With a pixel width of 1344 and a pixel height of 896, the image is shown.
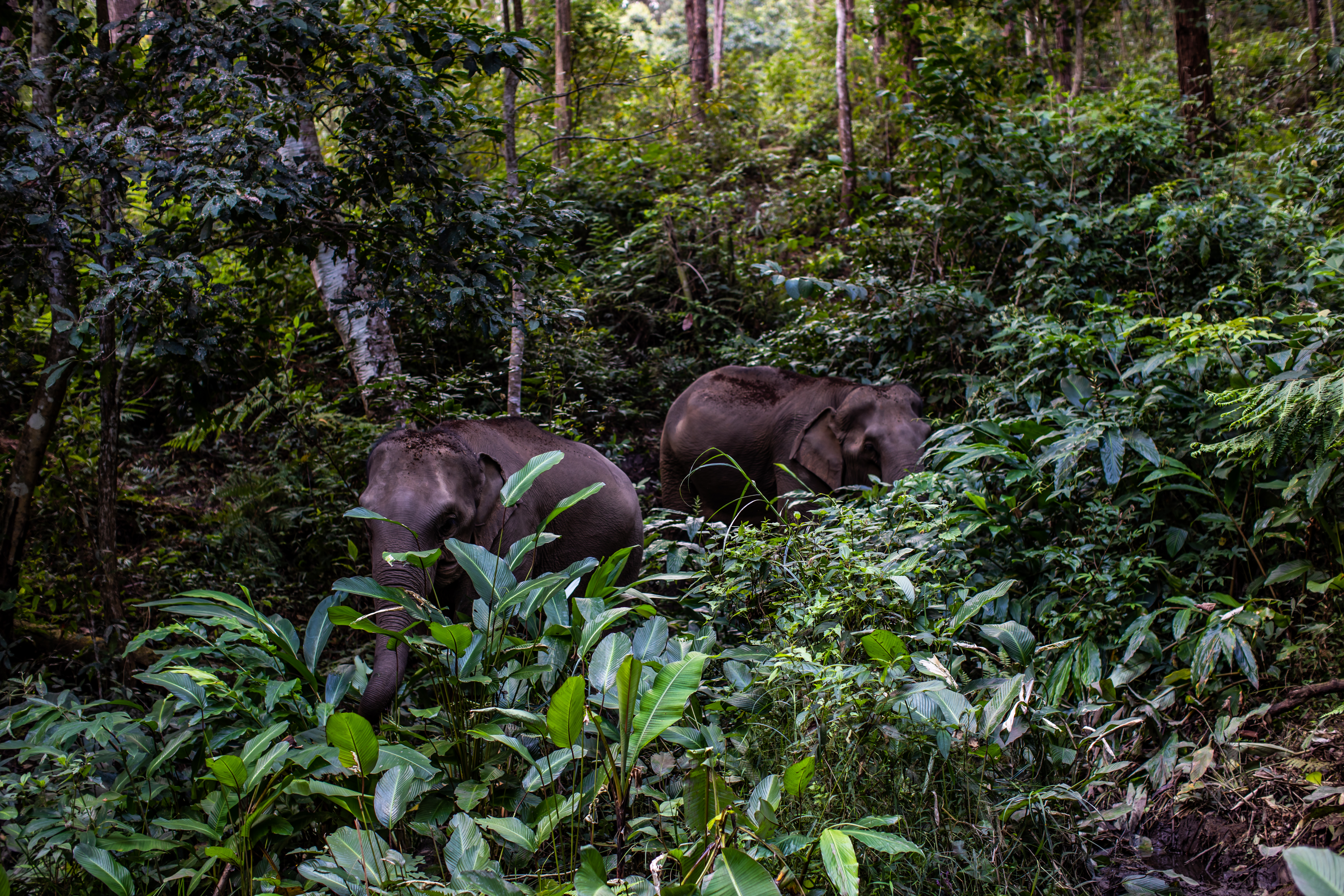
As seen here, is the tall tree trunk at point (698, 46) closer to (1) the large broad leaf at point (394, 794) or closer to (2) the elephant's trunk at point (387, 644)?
(2) the elephant's trunk at point (387, 644)

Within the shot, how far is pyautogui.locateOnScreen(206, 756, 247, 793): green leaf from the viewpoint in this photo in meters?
2.25

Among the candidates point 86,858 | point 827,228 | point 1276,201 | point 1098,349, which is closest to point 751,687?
point 86,858

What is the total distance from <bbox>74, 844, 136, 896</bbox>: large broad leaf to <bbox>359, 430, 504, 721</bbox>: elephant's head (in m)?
1.62

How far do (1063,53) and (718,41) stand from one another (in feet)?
28.5

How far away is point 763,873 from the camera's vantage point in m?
1.82

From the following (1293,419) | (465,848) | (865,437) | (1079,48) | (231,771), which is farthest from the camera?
(1079,48)

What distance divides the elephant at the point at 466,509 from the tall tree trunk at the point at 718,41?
486 inches

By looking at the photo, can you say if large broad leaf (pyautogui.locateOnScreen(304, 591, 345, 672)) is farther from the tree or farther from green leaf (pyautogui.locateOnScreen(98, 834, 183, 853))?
the tree

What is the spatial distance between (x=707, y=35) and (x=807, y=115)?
84.7 inches

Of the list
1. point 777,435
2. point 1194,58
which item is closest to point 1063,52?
point 1194,58

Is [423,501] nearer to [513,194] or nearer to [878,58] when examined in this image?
[513,194]

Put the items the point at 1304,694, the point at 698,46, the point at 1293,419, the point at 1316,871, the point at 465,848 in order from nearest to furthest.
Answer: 1. the point at 1316,871
2. the point at 465,848
3. the point at 1304,694
4. the point at 1293,419
5. the point at 698,46

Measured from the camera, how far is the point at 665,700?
2219 mm

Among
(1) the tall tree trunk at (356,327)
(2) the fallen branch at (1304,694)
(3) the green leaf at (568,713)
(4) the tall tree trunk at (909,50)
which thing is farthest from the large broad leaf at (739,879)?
(4) the tall tree trunk at (909,50)
